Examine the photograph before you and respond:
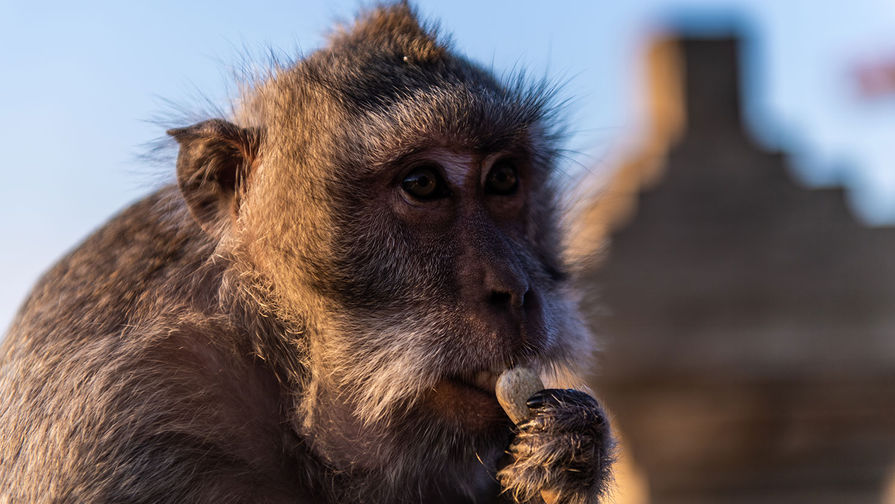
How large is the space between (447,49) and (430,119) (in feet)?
1.67

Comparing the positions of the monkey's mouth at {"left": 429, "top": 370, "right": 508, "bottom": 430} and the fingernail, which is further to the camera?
the monkey's mouth at {"left": 429, "top": 370, "right": 508, "bottom": 430}

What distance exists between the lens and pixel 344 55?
3.38 metres

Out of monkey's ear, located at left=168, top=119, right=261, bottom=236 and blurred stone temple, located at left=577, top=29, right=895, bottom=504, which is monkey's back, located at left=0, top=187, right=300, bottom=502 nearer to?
monkey's ear, located at left=168, top=119, right=261, bottom=236

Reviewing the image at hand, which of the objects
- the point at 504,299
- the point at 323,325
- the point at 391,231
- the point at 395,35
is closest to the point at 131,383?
the point at 323,325

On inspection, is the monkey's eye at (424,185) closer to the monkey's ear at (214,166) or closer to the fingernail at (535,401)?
the monkey's ear at (214,166)

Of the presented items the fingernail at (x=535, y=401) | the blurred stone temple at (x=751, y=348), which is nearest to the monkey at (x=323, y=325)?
the fingernail at (x=535, y=401)

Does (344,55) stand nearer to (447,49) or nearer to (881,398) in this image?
(447,49)

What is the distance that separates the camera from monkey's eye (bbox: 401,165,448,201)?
118 inches

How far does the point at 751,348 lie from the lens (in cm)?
982

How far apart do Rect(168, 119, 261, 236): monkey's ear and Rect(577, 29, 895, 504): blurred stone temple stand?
6579 millimetres

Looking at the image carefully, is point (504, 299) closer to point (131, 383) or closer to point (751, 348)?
point (131, 383)

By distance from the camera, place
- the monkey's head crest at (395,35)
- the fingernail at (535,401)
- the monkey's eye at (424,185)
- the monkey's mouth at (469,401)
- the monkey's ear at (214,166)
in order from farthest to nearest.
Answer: the monkey's head crest at (395,35), the monkey's ear at (214,166), the monkey's eye at (424,185), the monkey's mouth at (469,401), the fingernail at (535,401)

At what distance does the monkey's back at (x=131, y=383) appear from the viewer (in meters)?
2.77

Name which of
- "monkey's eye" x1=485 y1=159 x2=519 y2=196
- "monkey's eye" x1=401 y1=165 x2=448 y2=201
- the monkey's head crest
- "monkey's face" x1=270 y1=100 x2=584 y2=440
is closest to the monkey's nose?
"monkey's face" x1=270 y1=100 x2=584 y2=440
